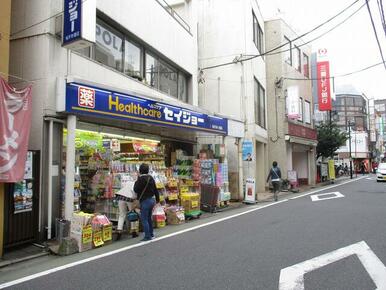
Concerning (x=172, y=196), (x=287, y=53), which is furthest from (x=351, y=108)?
(x=172, y=196)

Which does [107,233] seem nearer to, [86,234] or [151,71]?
[86,234]

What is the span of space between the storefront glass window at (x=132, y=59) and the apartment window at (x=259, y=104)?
10625 mm

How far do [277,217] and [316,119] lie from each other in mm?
25199

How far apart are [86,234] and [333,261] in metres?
4.90

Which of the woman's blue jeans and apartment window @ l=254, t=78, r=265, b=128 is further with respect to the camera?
apartment window @ l=254, t=78, r=265, b=128

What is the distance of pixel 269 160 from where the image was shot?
2609 centimetres

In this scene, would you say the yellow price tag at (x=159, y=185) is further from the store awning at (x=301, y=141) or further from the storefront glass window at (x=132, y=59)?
the store awning at (x=301, y=141)

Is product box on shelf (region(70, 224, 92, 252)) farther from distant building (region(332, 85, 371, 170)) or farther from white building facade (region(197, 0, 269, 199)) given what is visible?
distant building (region(332, 85, 371, 170))

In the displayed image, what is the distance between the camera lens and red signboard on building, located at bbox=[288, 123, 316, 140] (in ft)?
87.0

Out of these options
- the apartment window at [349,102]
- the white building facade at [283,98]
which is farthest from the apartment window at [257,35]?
the apartment window at [349,102]

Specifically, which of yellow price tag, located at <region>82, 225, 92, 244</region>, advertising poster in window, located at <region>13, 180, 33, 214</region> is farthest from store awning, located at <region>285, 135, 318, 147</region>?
advertising poster in window, located at <region>13, 180, 33, 214</region>

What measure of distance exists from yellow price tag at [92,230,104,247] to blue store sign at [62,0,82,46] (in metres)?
4.30

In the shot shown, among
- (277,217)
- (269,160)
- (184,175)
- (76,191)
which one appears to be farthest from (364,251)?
(269,160)

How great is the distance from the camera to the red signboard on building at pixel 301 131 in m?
26.5
